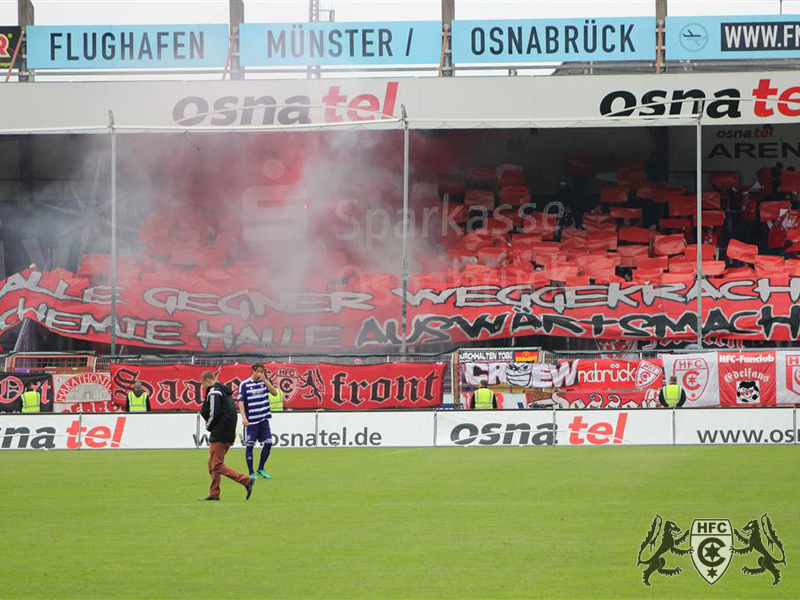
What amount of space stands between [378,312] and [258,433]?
63.8 ft

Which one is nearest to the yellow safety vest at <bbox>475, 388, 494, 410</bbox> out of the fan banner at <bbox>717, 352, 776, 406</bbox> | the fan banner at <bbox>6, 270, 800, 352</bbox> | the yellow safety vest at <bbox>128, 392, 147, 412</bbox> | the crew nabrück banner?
the crew nabrück banner

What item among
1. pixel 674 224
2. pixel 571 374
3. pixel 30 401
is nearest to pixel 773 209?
pixel 674 224

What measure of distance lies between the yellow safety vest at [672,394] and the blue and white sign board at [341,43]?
13.8 metres

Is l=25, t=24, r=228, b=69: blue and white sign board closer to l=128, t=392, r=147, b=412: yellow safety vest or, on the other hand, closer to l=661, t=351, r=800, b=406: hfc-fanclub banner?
l=128, t=392, r=147, b=412: yellow safety vest

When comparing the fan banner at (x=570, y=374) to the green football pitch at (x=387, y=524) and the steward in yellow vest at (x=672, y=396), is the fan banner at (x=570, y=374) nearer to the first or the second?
the steward in yellow vest at (x=672, y=396)

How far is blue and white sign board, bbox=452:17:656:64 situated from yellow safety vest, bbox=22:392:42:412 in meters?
16.6

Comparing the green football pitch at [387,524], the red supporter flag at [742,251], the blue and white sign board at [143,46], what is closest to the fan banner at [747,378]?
the green football pitch at [387,524]

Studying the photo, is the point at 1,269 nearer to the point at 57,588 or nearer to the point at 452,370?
the point at 452,370

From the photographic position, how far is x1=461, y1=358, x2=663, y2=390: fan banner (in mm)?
30891

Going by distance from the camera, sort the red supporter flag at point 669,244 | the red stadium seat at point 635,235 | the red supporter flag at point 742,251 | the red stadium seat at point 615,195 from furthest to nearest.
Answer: the red stadium seat at point 615,195 < the red stadium seat at point 635,235 < the red supporter flag at point 669,244 < the red supporter flag at point 742,251

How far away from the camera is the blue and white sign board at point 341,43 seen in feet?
126

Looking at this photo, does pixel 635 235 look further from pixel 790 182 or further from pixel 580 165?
pixel 790 182

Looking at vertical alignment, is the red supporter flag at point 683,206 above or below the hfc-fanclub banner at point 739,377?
above

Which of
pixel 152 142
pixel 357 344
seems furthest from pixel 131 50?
pixel 357 344
